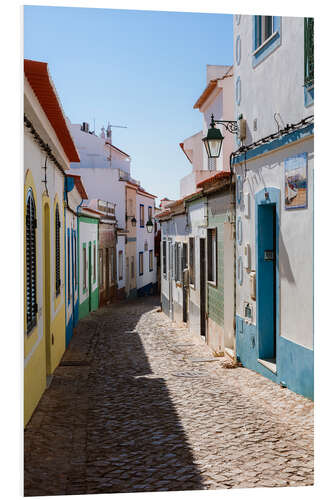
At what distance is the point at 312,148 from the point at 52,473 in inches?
144

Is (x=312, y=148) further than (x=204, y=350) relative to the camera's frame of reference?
No

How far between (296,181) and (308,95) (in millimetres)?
859

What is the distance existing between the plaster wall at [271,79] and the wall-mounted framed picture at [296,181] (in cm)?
43

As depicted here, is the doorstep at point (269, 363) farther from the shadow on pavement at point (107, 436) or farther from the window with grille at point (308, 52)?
the window with grille at point (308, 52)

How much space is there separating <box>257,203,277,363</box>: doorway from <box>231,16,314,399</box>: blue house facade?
1 cm

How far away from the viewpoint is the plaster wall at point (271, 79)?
18.8 ft

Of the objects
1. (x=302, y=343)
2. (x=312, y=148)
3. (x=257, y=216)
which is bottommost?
(x=302, y=343)

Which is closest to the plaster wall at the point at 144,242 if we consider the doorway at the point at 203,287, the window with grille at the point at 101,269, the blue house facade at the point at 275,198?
the window with grille at the point at 101,269

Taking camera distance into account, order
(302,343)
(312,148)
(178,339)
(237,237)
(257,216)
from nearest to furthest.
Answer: (312,148)
(302,343)
(257,216)
(237,237)
(178,339)

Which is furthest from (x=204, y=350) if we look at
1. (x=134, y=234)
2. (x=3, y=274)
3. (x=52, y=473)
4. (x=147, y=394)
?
(x=134, y=234)

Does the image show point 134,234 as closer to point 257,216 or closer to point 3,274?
point 257,216

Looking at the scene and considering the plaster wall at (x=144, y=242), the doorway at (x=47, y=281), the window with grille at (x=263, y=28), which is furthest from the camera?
the plaster wall at (x=144, y=242)

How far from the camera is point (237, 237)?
8.16 metres

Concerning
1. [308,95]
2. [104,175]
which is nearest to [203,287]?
[308,95]
